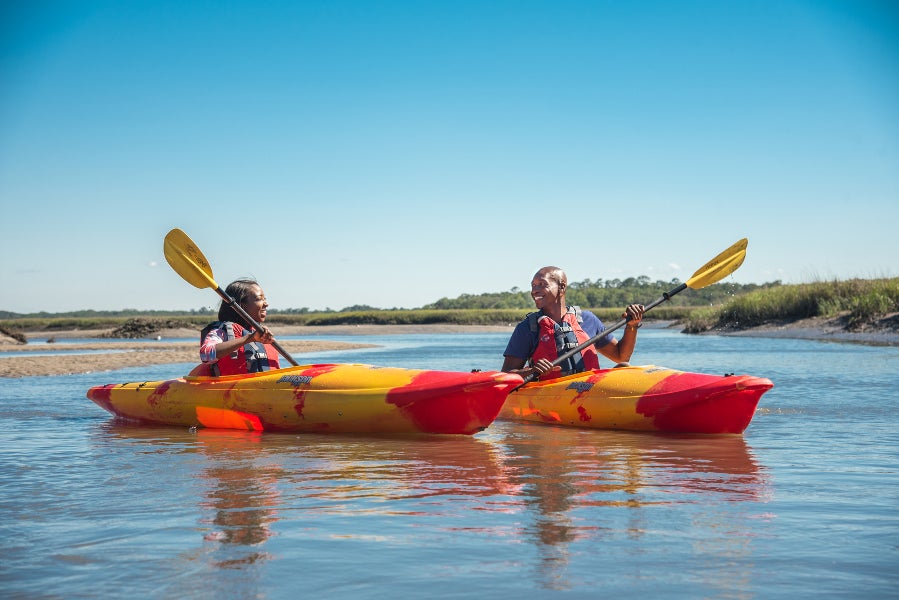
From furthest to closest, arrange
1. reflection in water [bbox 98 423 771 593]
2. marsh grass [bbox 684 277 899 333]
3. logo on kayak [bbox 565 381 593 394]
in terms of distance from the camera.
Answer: marsh grass [bbox 684 277 899 333] < logo on kayak [bbox 565 381 593 394] < reflection in water [bbox 98 423 771 593]

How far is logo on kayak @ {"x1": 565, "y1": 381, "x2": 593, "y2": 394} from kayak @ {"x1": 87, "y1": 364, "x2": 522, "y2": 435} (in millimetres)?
992

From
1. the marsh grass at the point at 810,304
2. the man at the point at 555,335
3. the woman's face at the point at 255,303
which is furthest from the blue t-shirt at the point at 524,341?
the marsh grass at the point at 810,304

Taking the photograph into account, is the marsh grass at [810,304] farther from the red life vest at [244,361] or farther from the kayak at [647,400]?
the red life vest at [244,361]

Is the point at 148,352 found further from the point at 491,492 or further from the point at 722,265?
the point at 491,492

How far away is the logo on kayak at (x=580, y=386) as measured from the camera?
6.90m

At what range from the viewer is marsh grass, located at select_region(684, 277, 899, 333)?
Answer: 2034cm

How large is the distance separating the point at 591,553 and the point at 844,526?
113 centimetres

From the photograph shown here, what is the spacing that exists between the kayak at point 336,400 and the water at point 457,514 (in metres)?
0.18

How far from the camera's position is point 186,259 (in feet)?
26.7

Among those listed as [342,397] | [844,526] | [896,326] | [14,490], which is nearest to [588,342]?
[342,397]

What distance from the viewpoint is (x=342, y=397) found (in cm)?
662

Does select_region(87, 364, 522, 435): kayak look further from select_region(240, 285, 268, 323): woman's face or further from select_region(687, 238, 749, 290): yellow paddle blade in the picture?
select_region(687, 238, 749, 290): yellow paddle blade

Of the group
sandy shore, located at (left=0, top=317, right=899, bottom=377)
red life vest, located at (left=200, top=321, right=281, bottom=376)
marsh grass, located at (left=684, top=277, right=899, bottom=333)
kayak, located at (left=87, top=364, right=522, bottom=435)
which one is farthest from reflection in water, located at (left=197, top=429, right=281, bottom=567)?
marsh grass, located at (left=684, top=277, right=899, bottom=333)

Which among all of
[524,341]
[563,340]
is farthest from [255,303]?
[563,340]
